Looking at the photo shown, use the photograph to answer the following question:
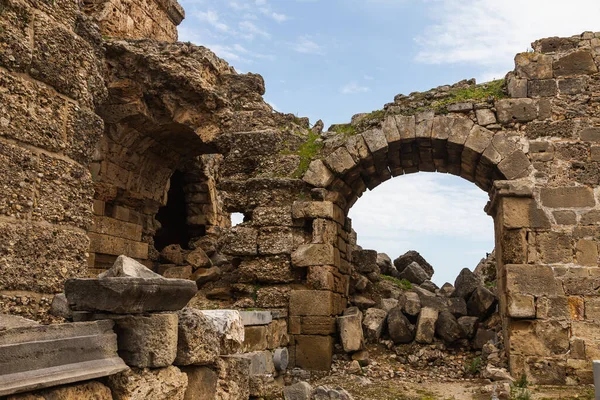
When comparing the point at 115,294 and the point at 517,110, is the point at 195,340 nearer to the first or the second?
the point at 115,294

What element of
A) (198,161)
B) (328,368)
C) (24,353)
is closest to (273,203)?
(328,368)

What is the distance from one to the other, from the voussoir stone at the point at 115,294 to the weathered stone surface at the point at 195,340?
0.37 m

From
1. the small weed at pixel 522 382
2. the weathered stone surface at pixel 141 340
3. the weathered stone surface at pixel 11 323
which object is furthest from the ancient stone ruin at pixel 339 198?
the weathered stone surface at pixel 11 323

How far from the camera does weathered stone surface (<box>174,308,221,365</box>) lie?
9.93ft

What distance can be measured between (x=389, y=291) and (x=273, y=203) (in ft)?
10.4

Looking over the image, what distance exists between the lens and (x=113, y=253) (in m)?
9.40

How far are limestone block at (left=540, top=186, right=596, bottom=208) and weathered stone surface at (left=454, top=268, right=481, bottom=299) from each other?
2.62 meters

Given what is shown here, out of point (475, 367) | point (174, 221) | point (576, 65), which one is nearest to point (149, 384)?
Answer: point (475, 367)

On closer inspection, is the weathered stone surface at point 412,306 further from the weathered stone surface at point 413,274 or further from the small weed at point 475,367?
the weathered stone surface at point 413,274

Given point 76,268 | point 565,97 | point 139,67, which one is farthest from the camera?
point 139,67

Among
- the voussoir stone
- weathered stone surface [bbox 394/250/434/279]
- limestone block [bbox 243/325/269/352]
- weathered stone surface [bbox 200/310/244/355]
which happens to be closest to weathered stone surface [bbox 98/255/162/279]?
the voussoir stone

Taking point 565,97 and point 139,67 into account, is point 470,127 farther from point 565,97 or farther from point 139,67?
point 139,67

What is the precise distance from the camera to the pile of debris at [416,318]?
797cm

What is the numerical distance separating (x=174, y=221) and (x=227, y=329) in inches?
396
